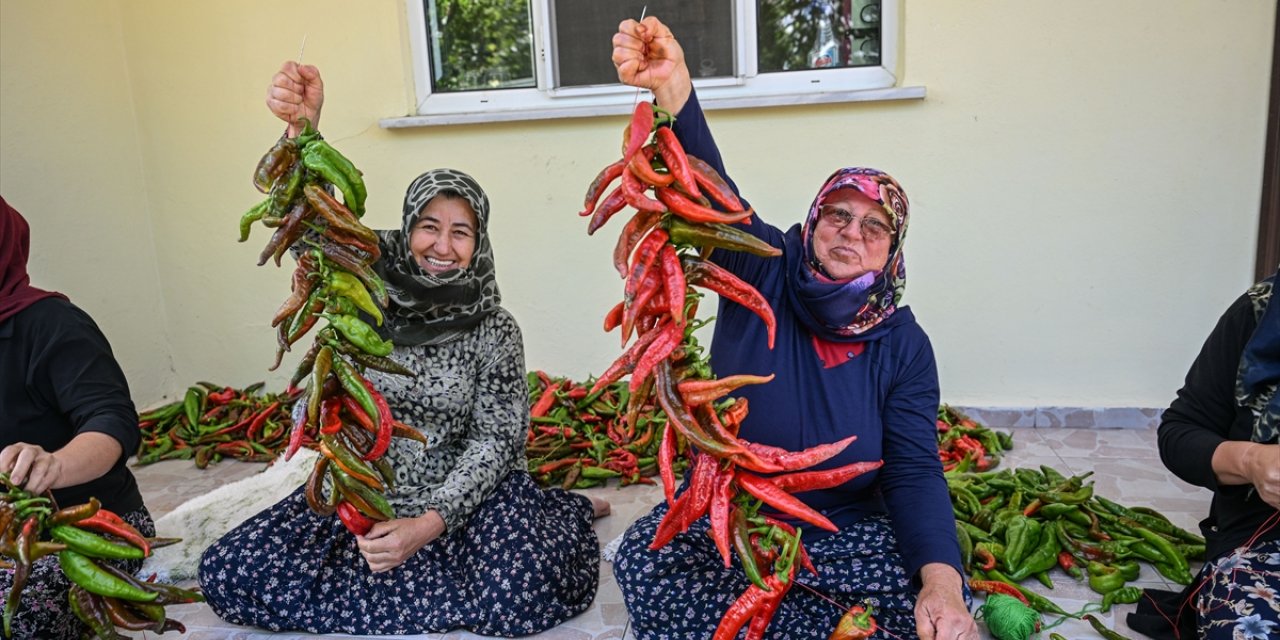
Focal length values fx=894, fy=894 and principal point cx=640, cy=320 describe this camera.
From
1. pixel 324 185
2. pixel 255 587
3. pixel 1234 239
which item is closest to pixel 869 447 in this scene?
pixel 324 185

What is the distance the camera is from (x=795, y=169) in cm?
396

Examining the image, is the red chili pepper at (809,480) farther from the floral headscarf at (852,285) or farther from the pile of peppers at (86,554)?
the pile of peppers at (86,554)

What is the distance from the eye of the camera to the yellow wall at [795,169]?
3.63m

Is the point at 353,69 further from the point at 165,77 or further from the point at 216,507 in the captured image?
the point at 216,507

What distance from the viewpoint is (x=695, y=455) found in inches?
71.7

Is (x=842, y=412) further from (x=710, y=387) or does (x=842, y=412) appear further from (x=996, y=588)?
(x=996, y=588)

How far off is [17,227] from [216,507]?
4.54ft

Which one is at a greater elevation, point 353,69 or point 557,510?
point 353,69

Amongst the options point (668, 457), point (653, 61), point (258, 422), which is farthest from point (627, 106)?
point (668, 457)

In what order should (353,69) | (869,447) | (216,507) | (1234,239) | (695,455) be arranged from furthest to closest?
(353,69)
(1234,239)
(216,507)
(869,447)
(695,455)

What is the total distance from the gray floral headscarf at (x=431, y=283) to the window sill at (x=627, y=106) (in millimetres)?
1690

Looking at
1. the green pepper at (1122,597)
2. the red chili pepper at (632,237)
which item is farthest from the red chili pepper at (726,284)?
the green pepper at (1122,597)

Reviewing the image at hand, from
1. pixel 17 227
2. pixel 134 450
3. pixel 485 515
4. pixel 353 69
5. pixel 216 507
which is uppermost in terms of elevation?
pixel 353 69

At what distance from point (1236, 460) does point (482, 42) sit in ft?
11.3
